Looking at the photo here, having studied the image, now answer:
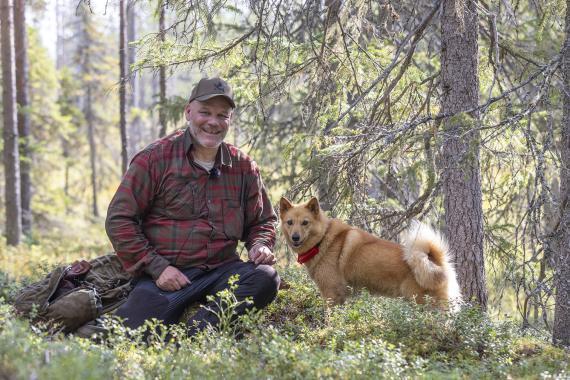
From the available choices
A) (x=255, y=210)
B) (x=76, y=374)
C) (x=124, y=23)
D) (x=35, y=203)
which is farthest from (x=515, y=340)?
(x=35, y=203)

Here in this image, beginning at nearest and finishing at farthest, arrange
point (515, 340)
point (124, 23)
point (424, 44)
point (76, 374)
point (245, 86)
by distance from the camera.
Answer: point (76, 374) → point (515, 340) → point (245, 86) → point (424, 44) → point (124, 23)

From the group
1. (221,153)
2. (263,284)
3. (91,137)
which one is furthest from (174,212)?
(91,137)

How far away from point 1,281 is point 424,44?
337 inches

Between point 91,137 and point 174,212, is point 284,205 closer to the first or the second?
point 174,212

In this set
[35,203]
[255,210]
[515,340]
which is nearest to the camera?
[515,340]

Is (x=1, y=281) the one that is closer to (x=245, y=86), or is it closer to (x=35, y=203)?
(x=245, y=86)

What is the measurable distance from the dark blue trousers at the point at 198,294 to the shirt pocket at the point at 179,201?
0.51m

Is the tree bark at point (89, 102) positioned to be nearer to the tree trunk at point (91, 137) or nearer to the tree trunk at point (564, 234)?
the tree trunk at point (91, 137)

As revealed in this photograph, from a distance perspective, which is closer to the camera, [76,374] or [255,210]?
[76,374]

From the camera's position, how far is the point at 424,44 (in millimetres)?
11461

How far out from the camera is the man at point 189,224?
16.6 ft

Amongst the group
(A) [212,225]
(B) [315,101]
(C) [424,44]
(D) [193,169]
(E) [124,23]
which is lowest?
(A) [212,225]

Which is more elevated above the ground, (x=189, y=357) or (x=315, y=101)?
(x=315, y=101)

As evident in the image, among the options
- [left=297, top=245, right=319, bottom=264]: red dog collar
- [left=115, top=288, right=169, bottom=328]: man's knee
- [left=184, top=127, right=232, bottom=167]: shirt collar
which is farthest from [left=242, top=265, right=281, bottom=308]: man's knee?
[left=297, top=245, right=319, bottom=264]: red dog collar
